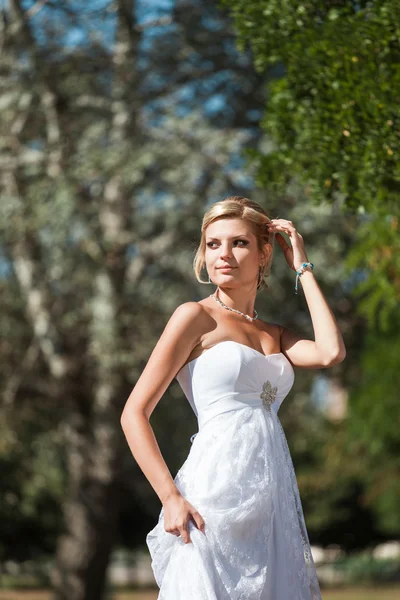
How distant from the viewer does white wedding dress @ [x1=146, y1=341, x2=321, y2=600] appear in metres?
3.73

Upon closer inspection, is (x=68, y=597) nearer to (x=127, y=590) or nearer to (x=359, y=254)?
(x=359, y=254)

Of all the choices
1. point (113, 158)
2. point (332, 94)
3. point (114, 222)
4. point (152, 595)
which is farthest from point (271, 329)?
point (152, 595)

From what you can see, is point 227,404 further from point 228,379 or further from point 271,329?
point 271,329

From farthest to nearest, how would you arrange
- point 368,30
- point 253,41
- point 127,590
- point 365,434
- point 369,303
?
point 127,590, point 365,434, point 369,303, point 253,41, point 368,30

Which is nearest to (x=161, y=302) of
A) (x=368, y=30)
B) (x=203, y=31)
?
(x=203, y=31)

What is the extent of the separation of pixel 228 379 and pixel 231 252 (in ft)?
1.71

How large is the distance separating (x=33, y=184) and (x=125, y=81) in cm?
205

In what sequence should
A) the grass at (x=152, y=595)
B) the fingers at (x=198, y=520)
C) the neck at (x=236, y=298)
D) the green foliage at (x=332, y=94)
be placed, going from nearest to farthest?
the fingers at (x=198, y=520) < the neck at (x=236, y=298) < the green foliage at (x=332, y=94) < the grass at (x=152, y=595)

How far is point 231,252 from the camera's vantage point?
161 inches

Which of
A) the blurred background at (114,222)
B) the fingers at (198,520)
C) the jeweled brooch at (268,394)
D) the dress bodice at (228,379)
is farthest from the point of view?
the blurred background at (114,222)

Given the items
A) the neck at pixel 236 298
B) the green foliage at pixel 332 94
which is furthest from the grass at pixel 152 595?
the neck at pixel 236 298

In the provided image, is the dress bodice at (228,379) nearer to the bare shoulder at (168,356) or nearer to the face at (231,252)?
the bare shoulder at (168,356)

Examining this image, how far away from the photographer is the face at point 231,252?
Answer: 410 centimetres

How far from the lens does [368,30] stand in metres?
5.65
